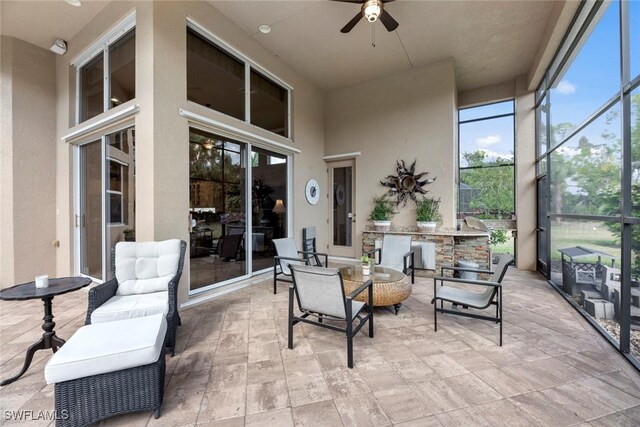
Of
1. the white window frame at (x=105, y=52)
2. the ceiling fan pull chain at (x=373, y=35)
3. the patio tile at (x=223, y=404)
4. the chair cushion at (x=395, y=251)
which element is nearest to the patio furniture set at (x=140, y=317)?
the patio tile at (x=223, y=404)

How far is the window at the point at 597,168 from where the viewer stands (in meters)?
2.35

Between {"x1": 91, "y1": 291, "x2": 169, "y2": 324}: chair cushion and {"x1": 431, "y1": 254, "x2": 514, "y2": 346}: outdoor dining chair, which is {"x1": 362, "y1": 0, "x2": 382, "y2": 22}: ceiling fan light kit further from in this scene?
{"x1": 91, "y1": 291, "x2": 169, "y2": 324}: chair cushion

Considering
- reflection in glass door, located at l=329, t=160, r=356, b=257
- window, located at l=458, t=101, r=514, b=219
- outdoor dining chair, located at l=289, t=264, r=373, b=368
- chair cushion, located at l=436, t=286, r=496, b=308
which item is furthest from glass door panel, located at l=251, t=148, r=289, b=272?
window, located at l=458, t=101, r=514, b=219

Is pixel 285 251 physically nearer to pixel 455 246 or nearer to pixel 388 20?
pixel 455 246

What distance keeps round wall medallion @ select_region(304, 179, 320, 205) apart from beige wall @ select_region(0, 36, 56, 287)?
188 inches

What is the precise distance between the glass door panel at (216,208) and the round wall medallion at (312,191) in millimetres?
1891

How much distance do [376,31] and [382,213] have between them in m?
3.49

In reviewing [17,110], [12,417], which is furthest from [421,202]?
[17,110]

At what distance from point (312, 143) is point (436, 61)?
3186 millimetres

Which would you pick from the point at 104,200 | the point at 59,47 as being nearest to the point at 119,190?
the point at 104,200

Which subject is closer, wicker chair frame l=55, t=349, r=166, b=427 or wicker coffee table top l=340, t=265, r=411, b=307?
wicker chair frame l=55, t=349, r=166, b=427

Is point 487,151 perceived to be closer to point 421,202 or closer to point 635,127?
point 421,202

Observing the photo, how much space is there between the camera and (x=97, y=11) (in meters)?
3.86

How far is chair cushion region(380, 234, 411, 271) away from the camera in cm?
441
